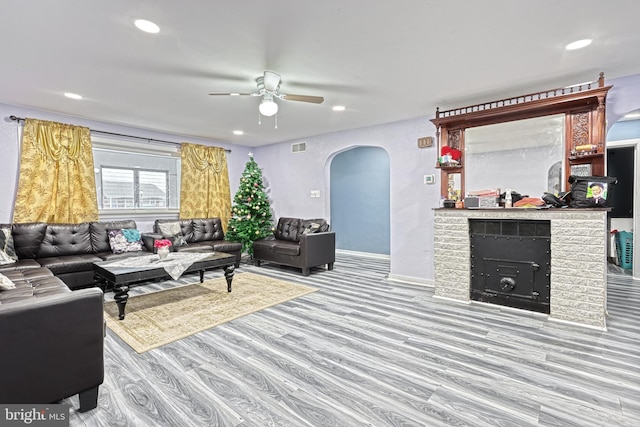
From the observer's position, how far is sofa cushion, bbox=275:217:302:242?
19.4ft

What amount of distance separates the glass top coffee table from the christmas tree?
203 cm

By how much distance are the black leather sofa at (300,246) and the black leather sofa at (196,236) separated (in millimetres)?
580

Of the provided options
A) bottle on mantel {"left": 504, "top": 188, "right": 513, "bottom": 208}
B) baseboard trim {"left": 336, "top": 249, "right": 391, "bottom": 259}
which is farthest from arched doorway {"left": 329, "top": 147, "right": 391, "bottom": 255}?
bottle on mantel {"left": 504, "top": 188, "right": 513, "bottom": 208}

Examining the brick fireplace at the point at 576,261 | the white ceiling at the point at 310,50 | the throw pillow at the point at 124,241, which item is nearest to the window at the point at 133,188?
the throw pillow at the point at 124,241

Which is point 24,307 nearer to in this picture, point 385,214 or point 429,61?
point 429,61

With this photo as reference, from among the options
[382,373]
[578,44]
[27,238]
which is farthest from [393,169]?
[27,238]

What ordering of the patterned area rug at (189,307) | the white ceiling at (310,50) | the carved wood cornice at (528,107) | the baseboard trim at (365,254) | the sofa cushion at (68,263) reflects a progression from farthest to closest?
the baseboard trim at (365,254) < the sofa cushion at (68,263) < the carved wood cornice at (528,107) < the patterned area rug at (189,307) < the white ceiling at (310,50)

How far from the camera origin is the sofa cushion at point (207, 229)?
586 centimetres

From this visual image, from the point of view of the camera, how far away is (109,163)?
209 inches

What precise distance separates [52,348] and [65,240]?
11.7 ft

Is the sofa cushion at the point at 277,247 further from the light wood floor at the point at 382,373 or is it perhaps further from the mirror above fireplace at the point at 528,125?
the mirror above fireplace at the point at 528,125

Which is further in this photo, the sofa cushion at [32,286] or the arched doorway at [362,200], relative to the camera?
the arched doorway at [362,200]

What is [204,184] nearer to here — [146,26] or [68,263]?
[68,263]

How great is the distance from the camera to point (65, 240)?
14.5 ft
